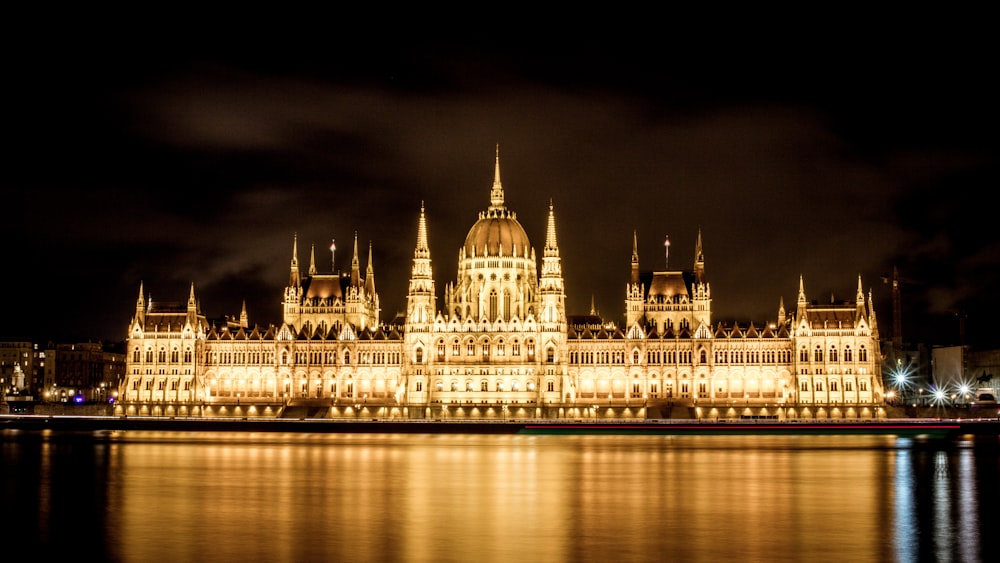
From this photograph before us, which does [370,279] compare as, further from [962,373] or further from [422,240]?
[962,373]

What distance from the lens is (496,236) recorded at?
14262 cm

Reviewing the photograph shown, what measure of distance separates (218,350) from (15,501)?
296 feet

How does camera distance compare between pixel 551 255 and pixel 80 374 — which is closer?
pixel 551 255

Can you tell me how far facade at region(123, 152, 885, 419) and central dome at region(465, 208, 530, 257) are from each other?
0.20 metres

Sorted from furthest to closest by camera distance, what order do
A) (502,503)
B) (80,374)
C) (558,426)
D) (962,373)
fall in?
(80,374) < (962,373) < (558,426) < (502,503)

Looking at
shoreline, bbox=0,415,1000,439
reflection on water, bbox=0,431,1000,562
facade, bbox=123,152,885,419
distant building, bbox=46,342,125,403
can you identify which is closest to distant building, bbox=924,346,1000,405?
facade, bbox=123,152,885,419

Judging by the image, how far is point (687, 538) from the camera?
41500 millimetres

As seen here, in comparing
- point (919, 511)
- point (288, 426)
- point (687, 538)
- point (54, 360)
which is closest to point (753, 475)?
point (919, 511)

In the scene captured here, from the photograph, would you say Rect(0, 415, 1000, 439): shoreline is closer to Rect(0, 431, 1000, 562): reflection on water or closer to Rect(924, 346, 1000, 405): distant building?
Rect(0, 431, 1000, 562): reflection on water

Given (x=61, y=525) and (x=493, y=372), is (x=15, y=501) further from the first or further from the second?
(x=493, y=372)

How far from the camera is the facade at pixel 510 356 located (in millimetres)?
130500

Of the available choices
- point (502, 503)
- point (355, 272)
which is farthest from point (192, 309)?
point (502, 503)

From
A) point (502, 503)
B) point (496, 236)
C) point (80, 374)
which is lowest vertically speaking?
point (502, 503)

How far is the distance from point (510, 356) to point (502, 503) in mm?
82011
